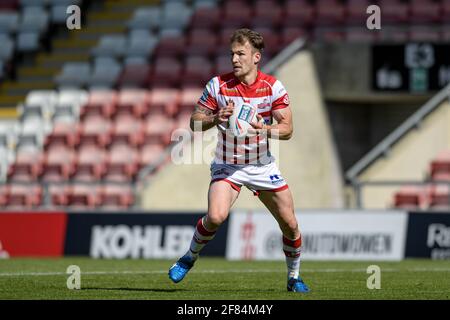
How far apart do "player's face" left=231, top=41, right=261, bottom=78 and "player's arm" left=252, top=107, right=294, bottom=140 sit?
44cm

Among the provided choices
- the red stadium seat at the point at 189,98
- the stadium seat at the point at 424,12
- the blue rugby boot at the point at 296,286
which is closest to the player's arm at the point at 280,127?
the blue rugby boot at the point at 296,286

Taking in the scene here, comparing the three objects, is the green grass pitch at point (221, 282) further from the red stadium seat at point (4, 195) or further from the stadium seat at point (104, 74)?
the stadium seat at point (104, 74)

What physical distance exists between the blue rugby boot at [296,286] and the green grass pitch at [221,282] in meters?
0.09

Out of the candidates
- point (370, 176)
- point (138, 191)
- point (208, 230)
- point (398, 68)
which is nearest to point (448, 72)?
point (398, 68)

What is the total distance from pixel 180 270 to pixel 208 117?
1.47 m

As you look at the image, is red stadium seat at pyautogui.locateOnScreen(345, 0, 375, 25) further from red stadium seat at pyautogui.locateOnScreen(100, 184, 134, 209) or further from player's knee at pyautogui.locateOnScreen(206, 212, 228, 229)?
player's knee at pyautogui.locateOnScreen(206, 212, 228, 229)

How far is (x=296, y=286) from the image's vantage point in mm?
10484

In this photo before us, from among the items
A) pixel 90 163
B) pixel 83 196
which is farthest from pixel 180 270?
pixel 90 163

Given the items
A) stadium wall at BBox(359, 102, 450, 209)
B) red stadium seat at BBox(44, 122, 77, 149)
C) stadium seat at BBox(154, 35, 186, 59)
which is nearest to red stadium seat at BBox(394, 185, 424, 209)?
stadium wall at BBox(359, 102, 450, 209)

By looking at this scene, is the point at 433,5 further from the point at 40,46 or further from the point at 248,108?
the point at 248,108

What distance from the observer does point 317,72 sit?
22.8m

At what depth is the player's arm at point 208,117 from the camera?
33.4 feet
